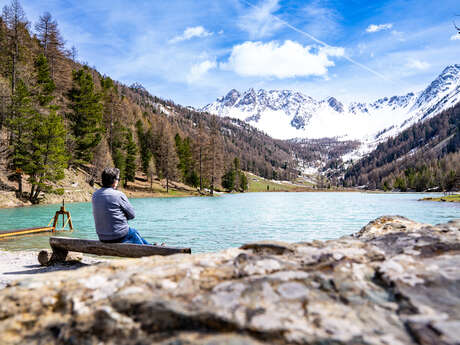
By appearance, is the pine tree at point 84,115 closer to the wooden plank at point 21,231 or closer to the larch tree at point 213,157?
the larch tree at point 213,157

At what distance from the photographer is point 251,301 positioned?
253 centimetres

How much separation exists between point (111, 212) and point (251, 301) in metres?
4.94

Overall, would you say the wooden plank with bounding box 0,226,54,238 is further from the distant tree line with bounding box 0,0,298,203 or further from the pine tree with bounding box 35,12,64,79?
the pine tree with bounding box 35,12,64,79

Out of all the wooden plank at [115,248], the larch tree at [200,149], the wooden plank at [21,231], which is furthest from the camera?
the larch tree at [200,149]

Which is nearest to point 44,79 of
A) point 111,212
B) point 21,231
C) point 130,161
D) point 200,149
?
point 130,161

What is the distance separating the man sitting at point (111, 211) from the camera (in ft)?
21.2

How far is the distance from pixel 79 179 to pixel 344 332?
50802 mm

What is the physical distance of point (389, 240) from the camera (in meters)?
3.98

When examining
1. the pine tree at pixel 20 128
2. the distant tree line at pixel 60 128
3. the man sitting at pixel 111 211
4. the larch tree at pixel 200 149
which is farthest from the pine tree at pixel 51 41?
the man sitting at pixel 111 211

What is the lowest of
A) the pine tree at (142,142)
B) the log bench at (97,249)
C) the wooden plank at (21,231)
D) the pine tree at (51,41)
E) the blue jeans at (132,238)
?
the wooden plank at (21,231)

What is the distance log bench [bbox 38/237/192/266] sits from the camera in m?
6.51

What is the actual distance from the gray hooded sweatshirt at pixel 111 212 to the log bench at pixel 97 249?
0.95ft

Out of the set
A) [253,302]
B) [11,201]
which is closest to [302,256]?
[253,302]

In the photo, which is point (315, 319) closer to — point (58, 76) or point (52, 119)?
point (52, 119)
